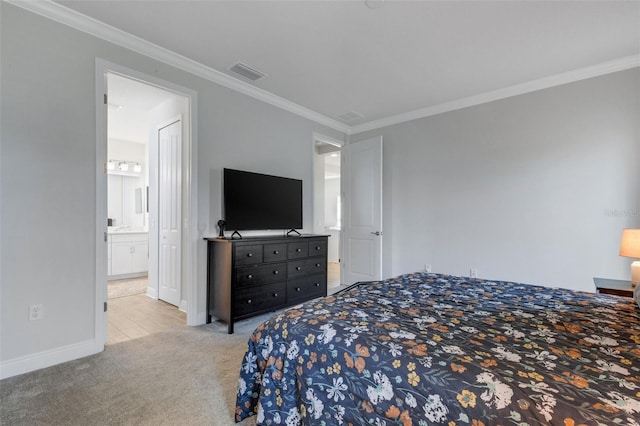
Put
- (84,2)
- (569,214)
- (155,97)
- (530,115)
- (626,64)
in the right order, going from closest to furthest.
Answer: (84,2) → (626,64) → (569,214) → (530,115) → (155,97)

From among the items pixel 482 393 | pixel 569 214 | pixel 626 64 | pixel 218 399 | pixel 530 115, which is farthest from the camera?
pixel 530 115

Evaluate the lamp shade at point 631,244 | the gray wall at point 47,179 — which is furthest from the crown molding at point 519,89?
the gray wall at point 47,179

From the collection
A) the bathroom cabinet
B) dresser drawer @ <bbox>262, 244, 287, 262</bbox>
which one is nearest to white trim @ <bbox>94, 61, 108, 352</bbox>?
dresser drawer @ <bbox>262, 244, 287, 262</bbox>

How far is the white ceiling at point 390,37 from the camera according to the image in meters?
2.23

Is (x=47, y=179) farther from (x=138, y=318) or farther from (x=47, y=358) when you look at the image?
(x=138, y=318)

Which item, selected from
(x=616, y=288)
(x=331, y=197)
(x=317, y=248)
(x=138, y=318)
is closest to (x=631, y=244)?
(x=616, y=288)

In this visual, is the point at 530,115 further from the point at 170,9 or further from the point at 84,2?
the point at 84,2

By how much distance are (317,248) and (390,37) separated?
2443mm

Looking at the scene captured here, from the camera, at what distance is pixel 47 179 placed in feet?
7.38

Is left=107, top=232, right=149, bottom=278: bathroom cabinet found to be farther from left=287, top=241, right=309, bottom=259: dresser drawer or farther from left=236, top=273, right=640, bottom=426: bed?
left=236, top=273, right=640, bottom=426: bed

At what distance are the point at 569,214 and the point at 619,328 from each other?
249 centimetres

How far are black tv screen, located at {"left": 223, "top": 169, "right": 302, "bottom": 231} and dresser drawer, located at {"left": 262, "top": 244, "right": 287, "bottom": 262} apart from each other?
42 cm

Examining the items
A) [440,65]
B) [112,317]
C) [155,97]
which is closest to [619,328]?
[440,65]

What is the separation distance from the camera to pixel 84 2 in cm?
220
